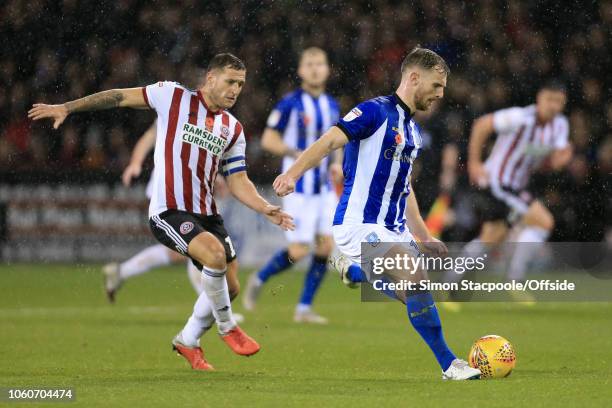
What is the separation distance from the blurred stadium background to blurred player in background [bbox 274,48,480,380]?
9.37m

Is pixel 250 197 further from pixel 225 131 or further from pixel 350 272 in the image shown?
pixel 350 272

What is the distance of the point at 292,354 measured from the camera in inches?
327

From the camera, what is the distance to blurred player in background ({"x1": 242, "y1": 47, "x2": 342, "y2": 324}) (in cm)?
1115

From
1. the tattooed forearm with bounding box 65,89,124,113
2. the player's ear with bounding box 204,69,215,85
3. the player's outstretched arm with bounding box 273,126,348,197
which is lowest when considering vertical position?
the player's outstretched arm with bounding box 273,126,348,197

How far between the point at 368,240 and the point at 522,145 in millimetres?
6325

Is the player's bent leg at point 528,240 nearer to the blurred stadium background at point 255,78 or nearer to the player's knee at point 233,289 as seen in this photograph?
the blurred stadium background at point 255,78

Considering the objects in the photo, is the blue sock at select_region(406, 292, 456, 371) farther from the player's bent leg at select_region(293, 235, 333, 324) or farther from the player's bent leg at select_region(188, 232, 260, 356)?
the player's bent leg at select_region(293, 235, 333, 324)

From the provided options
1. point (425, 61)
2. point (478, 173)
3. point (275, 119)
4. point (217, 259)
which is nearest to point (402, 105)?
point (425, 61)

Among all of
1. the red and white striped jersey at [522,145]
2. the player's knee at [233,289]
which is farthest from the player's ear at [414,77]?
the red and white striped jersey at [522,145]

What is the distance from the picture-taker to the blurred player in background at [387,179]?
6.64 meters

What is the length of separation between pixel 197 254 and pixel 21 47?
14.1 m

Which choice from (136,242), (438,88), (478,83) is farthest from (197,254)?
(478,83)

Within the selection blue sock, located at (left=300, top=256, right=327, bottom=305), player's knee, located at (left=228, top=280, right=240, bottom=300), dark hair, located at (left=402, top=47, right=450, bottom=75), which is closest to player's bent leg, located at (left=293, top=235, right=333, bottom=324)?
blue sock, located at (left=300, top=256, right=327, bottom=305)

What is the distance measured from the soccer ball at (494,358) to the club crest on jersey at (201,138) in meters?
2.07
